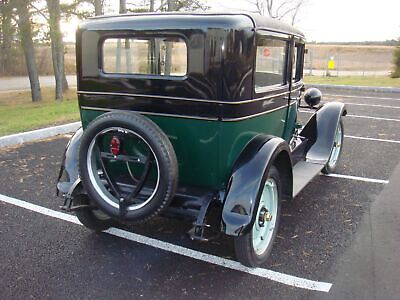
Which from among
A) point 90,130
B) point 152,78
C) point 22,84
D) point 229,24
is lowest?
point 22,84

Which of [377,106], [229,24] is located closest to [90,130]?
[229,24]

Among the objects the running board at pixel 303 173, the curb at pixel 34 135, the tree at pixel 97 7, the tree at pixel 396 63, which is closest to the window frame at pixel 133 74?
the running board at pixel 303 173

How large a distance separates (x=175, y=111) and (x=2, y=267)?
1687 millimetres

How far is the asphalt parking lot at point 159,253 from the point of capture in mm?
2631

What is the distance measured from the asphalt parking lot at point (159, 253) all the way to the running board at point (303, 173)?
0.33 m

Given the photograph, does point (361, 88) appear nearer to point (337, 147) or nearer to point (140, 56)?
point (337, 147)

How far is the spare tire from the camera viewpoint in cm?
259

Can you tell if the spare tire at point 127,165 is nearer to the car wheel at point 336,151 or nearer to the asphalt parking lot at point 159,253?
the asphalt parking lot at point 159,253

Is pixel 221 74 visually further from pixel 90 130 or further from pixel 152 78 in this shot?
pixel 90 130

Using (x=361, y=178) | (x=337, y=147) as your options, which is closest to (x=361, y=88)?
(x=337, y=147)

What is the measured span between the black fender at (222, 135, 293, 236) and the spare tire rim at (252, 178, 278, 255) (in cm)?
22

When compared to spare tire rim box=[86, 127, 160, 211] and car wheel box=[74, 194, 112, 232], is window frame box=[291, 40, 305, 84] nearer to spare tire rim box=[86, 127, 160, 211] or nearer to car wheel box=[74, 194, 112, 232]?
spare tire rim box=[86, 127, 160, 211]

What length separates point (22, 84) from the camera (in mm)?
22328

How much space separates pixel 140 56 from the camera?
3223 millimetres
